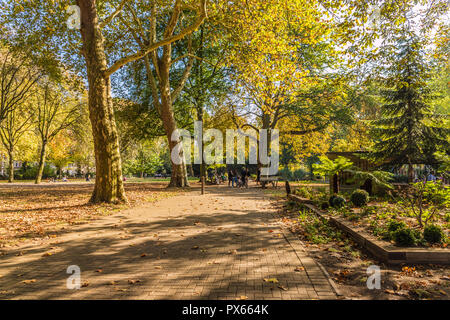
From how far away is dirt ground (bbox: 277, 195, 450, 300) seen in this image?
11.4 ft

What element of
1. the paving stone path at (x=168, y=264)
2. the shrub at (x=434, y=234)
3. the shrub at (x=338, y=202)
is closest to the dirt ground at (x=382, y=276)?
the paving stone path at (x=168, y=264)

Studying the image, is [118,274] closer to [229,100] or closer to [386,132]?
[386,132]

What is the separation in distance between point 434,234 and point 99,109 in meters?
11.4

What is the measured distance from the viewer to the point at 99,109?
10945 mm

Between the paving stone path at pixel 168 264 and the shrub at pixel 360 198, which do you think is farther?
the shrub at pixel 360 198

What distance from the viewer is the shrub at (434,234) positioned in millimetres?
4895

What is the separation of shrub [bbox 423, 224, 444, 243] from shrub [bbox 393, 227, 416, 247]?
13.8 inches

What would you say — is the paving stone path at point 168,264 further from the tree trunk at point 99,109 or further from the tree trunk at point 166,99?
the tree trunk at point 166,99

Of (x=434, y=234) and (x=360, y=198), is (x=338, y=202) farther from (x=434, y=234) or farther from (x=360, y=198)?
(x=434, y=234)

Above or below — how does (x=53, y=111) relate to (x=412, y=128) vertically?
above

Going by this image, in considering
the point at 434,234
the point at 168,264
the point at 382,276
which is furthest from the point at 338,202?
the point at 168,264

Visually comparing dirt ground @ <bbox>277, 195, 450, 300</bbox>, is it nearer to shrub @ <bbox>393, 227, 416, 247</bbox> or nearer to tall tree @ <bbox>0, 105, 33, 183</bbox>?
shrub @ <bbox>393, 227, 416, 247</bbox>

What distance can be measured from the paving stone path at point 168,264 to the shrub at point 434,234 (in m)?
2.31
